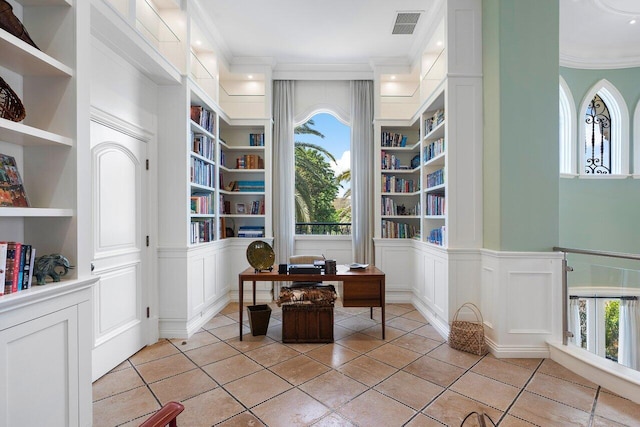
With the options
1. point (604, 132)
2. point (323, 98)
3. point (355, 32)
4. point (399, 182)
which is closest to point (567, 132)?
point (604, 132)

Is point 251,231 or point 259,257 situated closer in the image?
point 259,257

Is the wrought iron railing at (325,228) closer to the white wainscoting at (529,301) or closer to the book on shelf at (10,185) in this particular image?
the white wainscoting at (529,301)

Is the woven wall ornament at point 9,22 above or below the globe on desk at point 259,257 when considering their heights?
above

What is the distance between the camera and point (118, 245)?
2758 mm

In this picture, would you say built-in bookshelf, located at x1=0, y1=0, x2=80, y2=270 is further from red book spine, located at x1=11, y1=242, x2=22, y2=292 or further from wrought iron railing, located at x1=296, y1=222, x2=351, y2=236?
wrought iron railing, located at x1=296, y1=222, x2=351, y2=236

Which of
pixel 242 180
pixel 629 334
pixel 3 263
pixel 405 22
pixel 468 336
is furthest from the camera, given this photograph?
pixel 242 180

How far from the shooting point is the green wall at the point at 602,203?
485 cm

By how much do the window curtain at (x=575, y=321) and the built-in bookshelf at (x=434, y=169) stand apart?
4.02 feet

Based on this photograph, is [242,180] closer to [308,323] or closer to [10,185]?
[308,323]

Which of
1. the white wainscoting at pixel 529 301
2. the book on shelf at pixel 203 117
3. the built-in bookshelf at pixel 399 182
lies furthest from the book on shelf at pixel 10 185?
the built-in bookshelf at pixel 399 182

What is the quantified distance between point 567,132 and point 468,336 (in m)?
4.13

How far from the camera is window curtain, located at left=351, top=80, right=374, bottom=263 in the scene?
480cm

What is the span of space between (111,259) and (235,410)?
1.65 m

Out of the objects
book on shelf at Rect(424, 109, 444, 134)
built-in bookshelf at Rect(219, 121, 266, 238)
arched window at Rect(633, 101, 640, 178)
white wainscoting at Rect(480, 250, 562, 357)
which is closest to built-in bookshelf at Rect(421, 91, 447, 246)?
book on shelf at Rect(424, 109, 444, 134)
